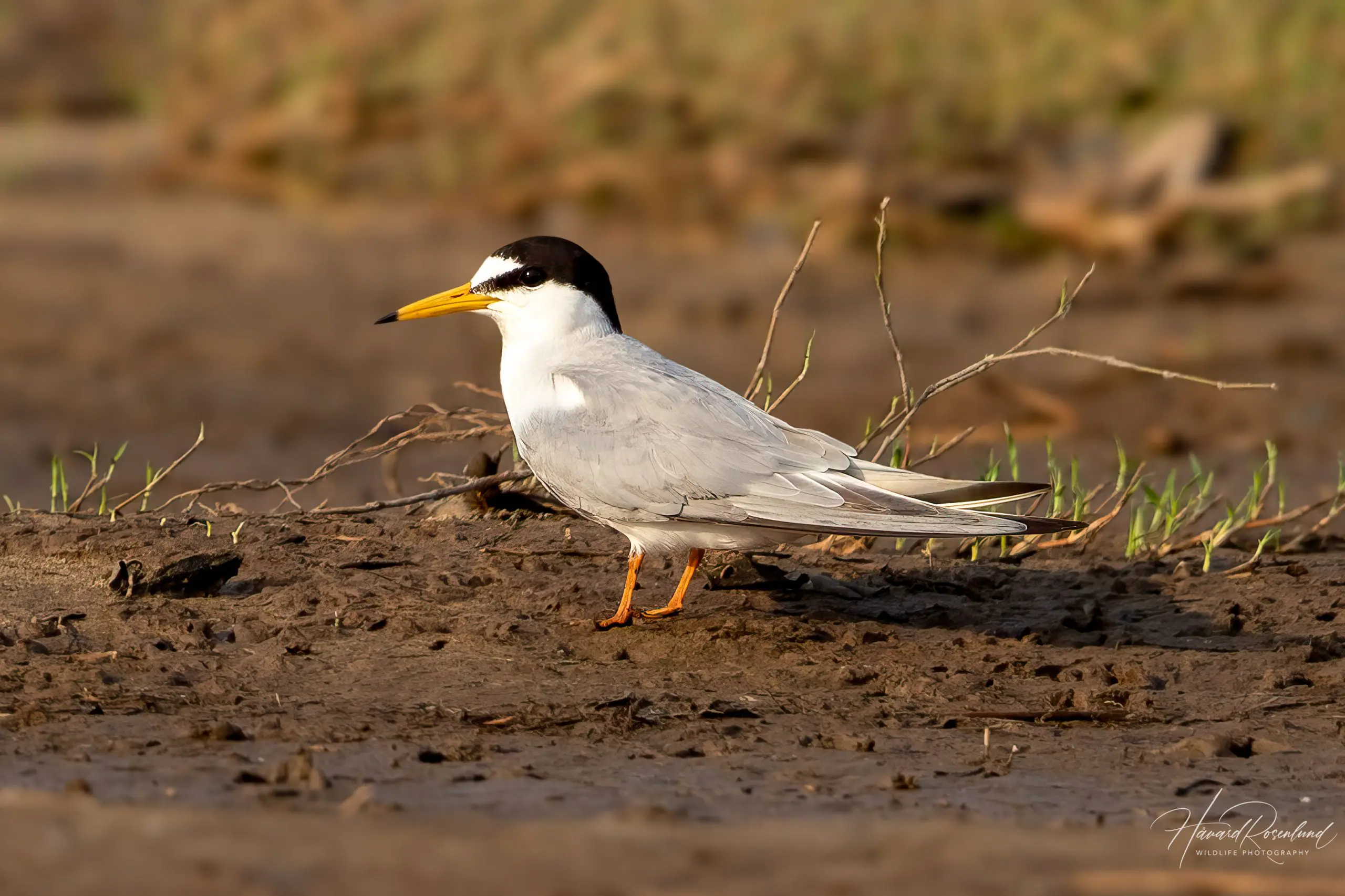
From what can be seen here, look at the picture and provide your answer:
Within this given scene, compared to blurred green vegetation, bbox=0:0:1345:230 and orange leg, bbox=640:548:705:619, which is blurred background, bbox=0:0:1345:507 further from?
orange leg, bbox=640:548:705:619

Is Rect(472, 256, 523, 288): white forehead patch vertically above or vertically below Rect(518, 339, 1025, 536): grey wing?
above

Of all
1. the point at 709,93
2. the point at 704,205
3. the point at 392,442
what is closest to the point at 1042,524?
the point at 392,442

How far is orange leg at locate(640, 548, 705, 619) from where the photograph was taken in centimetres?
445

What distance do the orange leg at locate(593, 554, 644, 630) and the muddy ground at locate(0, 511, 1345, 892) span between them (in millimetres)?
31

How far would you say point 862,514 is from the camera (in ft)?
13.5

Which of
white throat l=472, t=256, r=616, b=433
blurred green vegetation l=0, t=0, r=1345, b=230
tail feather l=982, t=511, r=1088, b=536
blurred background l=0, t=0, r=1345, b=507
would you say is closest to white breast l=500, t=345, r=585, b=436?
white throat l=472, t=256, r=616, b=433

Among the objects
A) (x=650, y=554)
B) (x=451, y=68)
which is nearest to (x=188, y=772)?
(x=650, y=554)

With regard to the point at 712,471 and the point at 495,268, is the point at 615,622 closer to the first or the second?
the point at 712,471

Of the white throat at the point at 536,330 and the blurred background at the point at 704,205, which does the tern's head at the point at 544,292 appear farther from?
the blurred background at the point at 704,205

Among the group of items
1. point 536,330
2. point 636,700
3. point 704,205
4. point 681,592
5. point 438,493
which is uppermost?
point 704,205

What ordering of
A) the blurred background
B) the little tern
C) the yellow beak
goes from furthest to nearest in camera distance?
1. the blurred background
2. the yellow beak
3. the little tern

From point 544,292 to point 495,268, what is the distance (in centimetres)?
17

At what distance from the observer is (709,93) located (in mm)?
12617

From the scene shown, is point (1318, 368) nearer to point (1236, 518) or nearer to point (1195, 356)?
point (1195, 356)
